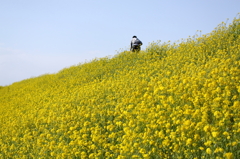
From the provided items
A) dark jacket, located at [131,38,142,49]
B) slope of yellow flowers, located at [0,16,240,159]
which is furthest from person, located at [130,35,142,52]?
slope of yellow flowers, located at [0,16,240,159]

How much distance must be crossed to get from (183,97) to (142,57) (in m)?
8.14

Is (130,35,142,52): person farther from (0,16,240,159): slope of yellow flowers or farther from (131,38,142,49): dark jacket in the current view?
(0,16,240,159): slope of yellow flowers

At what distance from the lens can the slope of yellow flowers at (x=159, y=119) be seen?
4.29 metres

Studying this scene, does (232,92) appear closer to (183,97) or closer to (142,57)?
(183,97)

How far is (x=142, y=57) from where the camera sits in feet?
44.5

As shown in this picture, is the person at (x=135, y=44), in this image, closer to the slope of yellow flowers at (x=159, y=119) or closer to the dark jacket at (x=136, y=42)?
the dark jacket at (x=136, y=42)

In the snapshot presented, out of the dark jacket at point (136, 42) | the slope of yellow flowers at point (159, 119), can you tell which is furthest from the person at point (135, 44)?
the slope of yellow flowers at point (159, 119)

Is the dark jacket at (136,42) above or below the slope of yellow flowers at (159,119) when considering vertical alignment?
above

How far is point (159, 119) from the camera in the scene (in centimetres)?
496

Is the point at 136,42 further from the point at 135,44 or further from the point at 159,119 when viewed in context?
the point at 159,119

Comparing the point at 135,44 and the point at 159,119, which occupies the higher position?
the point at 135,44

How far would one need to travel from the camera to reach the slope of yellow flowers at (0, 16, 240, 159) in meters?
4.29

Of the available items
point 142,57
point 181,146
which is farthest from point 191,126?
point 142,57

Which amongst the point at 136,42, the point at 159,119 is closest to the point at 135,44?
the point at 136,42
